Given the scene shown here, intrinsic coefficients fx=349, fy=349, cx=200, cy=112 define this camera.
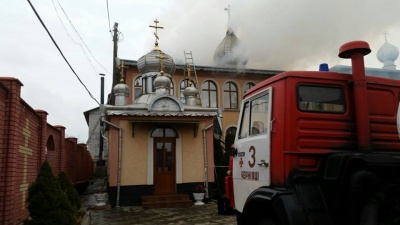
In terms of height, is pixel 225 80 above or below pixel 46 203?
above

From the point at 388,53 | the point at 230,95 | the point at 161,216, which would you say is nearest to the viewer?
the point at 161,216

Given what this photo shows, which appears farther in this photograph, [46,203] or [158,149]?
[158,149]

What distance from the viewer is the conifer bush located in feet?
20.5

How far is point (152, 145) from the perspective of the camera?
12.8 m

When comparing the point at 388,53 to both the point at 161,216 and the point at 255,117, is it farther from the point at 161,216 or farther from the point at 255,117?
the point at 255,117

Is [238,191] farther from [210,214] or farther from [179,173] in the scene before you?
[179,173]

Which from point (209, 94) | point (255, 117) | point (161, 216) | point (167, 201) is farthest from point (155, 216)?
point (209, 94)

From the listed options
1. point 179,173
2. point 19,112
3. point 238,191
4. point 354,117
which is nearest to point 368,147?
point 354,117

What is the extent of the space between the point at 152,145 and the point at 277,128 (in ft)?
30.6

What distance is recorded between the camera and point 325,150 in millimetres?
3855

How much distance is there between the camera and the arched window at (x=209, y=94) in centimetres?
2158

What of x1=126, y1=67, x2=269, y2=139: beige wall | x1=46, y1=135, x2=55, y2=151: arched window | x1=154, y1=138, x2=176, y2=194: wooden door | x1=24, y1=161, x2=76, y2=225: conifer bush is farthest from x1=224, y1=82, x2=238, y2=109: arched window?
x1=24, y1=161, x2=76, y2=225: conifer bush

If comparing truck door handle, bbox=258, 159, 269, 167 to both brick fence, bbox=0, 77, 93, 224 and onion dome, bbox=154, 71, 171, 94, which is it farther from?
onion dome, bbox=154, 71, 171, 94

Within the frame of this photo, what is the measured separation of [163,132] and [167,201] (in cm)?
255
